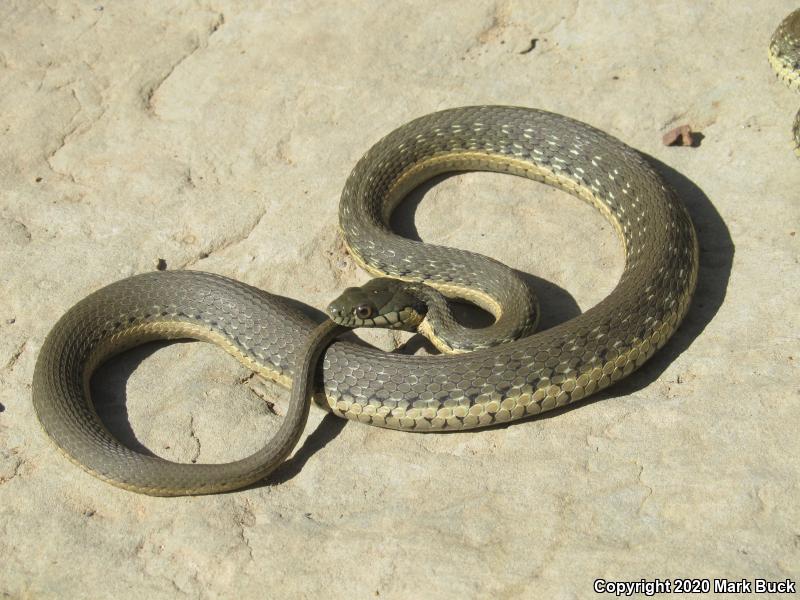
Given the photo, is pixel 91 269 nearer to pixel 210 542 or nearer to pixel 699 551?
pixel 210 542

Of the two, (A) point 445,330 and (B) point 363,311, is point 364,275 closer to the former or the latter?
(B) point 363,311

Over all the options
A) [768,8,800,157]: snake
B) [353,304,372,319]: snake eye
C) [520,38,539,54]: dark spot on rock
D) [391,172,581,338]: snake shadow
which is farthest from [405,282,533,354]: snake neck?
[768,8,800,157]: snake

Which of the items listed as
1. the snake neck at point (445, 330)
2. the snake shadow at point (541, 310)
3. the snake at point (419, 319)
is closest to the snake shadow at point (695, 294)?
the snake shadow at point (541, 310)

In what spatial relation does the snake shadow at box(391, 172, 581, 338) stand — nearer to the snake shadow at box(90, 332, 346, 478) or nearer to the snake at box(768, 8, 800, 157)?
the snake shadow at box(90, 332, 346, 478)

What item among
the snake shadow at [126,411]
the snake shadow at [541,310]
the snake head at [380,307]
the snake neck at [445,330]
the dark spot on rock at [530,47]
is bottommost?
the snake shadow at [126,411]

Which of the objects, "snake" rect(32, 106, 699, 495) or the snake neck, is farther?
the snake neck

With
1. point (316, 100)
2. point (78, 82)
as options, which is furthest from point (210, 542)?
point (78, 82)

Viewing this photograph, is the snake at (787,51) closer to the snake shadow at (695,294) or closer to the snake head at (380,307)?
the snake shadow at (695,294)
